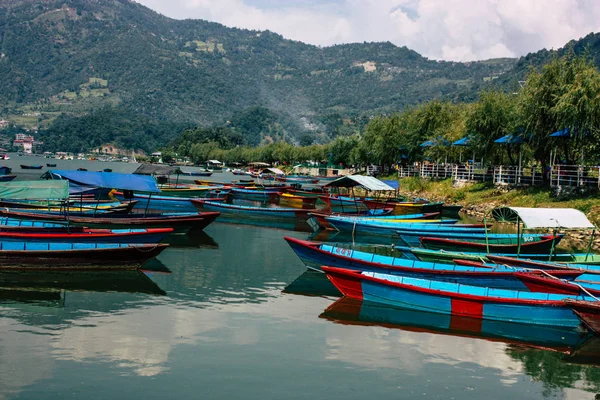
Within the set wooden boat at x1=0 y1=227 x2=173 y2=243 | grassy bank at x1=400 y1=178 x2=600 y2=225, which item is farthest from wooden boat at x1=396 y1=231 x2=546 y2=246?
wooden boat at x1=0 y1=227 x2=173 y2=243

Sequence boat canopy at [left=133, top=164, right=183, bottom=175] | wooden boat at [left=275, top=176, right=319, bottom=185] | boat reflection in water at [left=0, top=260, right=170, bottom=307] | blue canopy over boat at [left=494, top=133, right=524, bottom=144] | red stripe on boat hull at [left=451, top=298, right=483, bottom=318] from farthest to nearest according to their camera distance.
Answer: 1. wooden boat at [left=275, top=176, right=319, bottom=185]
2. boat canopy at [left=133, top=164, right=183, bottom=175]
3. blue canopy over boat at [left=494, top=133, right=524, bottom=144]
4. boat reflection in water at [left=0, top=260, right=170, bottom=307]
5. red stripe on boat hull at [left=451, top=298, right=483, bottom=318]

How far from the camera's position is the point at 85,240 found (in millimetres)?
25141

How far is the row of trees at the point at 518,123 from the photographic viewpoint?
136 ft

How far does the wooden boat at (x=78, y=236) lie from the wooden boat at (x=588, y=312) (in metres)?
16.2

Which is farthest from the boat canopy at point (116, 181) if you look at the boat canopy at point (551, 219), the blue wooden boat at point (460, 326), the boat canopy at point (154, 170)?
the boat canopy at point (154, 170)

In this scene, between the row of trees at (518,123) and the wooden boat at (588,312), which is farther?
the row of trees at (518,123)

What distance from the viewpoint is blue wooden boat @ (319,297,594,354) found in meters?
18.0

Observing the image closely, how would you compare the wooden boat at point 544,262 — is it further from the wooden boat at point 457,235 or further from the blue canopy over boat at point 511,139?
the blue canopy over boat at point 511,139

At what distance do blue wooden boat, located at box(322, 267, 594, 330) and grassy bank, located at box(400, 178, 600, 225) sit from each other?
18.9 meters

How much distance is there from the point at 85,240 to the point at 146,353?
10617 mm

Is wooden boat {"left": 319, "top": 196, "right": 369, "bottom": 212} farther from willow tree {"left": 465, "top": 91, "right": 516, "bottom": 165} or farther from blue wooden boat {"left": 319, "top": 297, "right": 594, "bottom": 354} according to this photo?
blue wooden boat {"left": 319, "top": 297, "right": 594, "bottom": 354}

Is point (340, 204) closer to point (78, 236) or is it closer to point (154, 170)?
point (154, 170)

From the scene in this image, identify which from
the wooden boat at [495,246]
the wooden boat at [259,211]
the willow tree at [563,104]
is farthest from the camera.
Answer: the wooden boat at [259,211]

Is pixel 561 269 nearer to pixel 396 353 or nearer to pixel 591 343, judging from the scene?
pixel 591 343
